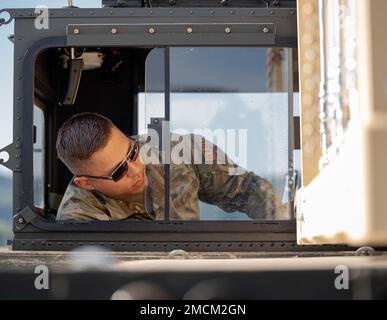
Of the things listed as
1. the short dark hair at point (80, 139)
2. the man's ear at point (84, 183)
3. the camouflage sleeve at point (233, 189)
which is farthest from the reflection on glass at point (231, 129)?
the man's ear at point (84, 183)

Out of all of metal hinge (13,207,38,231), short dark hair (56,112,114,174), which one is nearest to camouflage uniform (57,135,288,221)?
metal hinge (13,207,38,231)

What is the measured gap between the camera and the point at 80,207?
374cm

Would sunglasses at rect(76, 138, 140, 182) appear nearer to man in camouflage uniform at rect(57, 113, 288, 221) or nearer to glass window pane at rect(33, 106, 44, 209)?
man in camouflage uniform at rect(57, 113, 288, 221)

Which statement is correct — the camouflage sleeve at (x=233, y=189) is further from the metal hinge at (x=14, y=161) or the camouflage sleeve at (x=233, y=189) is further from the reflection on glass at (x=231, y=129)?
the metal hinge at (x=14, y=161)

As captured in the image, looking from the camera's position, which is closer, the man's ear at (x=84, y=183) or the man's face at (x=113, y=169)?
the man's face at (x=113, y=169)

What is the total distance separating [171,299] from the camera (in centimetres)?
276

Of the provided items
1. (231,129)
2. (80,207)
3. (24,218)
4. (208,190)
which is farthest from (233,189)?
(24,218)

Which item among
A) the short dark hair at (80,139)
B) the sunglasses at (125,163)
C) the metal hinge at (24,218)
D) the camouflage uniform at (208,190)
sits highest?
the short dark hair at (80,139)

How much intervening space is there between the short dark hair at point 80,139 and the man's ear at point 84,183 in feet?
0.16

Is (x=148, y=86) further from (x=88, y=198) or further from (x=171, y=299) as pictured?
(x=171, y=299)

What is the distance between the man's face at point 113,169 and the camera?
12.1ft
